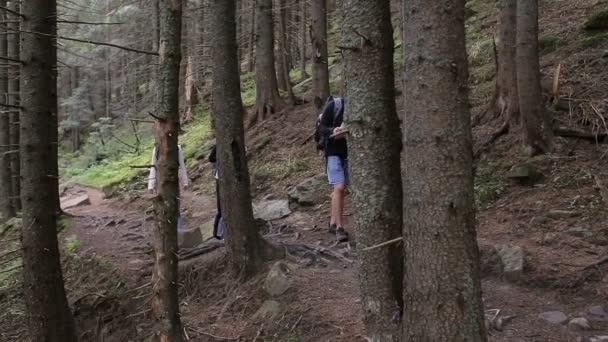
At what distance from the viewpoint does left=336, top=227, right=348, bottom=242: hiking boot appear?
726 centimetres

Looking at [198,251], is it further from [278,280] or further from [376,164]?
[376,164]

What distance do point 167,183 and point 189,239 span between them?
3.74m

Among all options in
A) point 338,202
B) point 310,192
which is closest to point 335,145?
point 338,202

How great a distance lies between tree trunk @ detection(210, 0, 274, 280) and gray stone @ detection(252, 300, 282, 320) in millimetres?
694

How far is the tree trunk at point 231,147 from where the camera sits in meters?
6.32

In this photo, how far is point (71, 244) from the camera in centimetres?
1074

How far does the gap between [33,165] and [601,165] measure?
279 inches

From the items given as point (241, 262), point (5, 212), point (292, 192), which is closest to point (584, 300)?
point (241, 262)

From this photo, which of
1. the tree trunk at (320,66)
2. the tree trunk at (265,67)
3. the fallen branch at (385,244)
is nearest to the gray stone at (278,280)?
the fallen branch at (385,244)

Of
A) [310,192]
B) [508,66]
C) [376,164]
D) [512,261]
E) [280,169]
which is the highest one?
[508,66]

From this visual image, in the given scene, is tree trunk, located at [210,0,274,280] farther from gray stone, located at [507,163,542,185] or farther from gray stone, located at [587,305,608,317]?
gray stone, located at [507,163,542,185]

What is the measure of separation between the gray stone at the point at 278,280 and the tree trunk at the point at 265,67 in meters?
8.86

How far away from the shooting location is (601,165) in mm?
7184

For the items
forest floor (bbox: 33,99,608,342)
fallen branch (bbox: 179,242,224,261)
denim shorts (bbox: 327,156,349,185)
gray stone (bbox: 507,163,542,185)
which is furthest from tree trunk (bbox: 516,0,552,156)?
fallen branch (bbox: 179,242,224,261)
